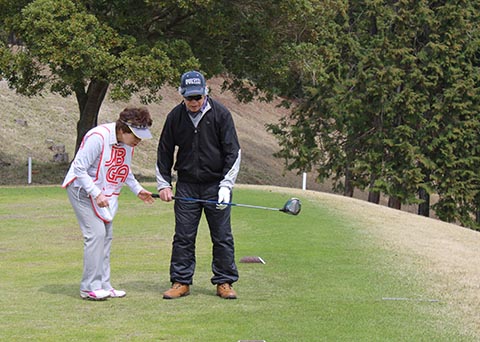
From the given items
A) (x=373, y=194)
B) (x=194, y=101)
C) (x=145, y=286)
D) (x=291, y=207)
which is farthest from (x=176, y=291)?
(x=373, y=194)

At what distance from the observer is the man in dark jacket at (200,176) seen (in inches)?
382

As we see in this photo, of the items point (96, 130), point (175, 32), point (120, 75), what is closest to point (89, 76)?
point (120, 75)

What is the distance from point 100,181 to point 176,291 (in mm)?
1336

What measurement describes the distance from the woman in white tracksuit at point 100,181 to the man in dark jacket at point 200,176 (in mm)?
396

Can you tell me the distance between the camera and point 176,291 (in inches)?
387

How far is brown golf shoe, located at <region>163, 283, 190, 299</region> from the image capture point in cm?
977

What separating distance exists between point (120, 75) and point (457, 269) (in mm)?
17802

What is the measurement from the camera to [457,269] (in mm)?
13680

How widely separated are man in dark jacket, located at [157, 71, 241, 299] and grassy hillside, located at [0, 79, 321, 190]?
24.4 m

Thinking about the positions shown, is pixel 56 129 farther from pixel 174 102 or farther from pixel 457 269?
pixel 457 269

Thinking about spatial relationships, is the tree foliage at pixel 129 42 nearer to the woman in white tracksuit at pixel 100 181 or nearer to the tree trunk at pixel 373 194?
the tree trunk at pixel 373 194

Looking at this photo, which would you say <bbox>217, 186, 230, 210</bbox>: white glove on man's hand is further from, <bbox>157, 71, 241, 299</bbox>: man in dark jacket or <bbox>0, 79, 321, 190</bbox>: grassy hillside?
<bbox>0, 79, 321, 190</bbox>: grassy hillside

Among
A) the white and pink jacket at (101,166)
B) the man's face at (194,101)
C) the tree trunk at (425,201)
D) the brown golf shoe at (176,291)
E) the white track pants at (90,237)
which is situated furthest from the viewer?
the tree trunk at (425,201)

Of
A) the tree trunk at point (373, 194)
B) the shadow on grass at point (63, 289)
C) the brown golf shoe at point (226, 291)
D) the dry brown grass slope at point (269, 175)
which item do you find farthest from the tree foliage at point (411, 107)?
the brown golf shoe at point (226, 291)
